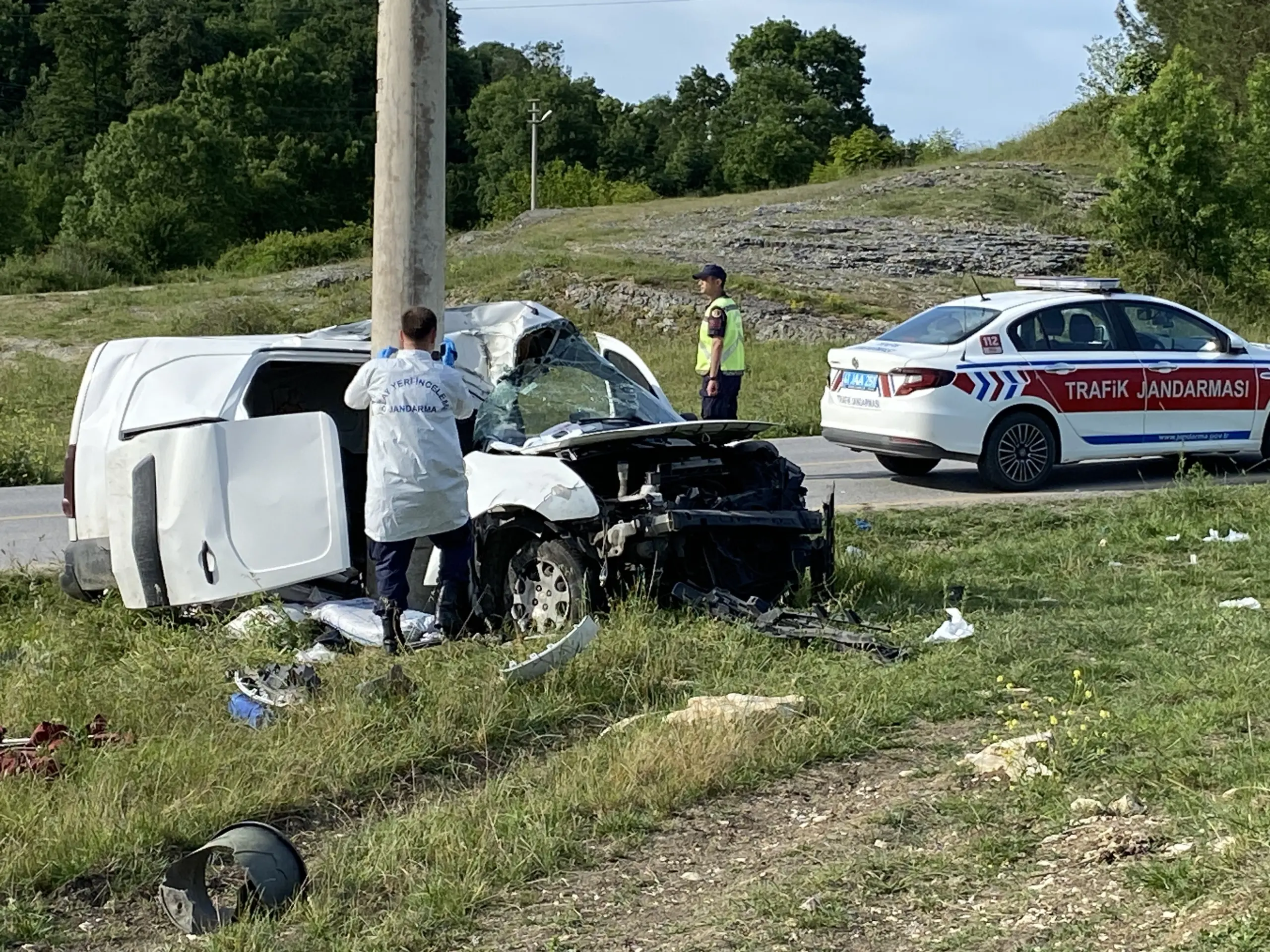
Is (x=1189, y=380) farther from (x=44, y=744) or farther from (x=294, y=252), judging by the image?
(x=294, y=252)

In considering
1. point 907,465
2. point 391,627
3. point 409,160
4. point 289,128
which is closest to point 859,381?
point 907,465

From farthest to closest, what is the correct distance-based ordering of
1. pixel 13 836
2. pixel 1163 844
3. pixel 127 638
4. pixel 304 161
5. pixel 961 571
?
pixel 304 161, pixel 961 571, pixel 127 638, pixel 13 836, pixel 1163 844

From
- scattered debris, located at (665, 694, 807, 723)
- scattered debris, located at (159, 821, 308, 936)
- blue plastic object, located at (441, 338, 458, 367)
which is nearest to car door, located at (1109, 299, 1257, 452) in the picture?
blue plastic object, located at (441, 338, 458, 367)

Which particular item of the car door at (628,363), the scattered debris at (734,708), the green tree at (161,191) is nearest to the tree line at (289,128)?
the green tree at (161,191)

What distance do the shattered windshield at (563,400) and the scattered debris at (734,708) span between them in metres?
2.35

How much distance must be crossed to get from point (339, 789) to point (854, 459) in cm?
1058

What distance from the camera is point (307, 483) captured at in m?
7.16

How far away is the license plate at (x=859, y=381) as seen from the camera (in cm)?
1275

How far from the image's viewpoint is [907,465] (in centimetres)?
1398

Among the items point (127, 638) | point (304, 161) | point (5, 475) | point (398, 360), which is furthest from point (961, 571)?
point (304, 161)

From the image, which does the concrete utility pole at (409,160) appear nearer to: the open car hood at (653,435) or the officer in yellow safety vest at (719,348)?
Result: the open car hood at (653,435)

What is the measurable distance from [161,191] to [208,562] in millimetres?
68725

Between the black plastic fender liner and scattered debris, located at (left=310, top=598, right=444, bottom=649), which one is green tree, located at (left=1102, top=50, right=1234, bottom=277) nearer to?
scattered debris, located at (left=310, top=598, right=444, bottom=649)

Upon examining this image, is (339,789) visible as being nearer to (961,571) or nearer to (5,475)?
(961,571)
